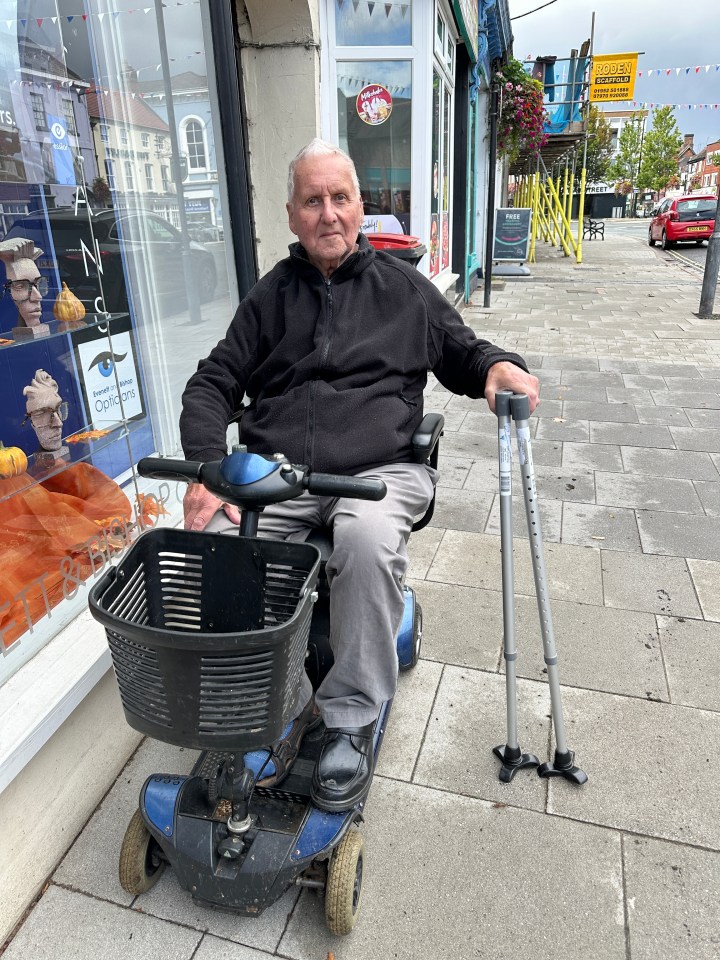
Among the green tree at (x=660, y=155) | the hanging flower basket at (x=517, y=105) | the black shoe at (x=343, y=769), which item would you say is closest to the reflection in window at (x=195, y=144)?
the black shoe at (x=343, y=769)

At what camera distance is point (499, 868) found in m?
1.93

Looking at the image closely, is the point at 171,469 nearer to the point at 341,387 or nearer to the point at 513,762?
the point at 341,387

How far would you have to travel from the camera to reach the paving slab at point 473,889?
174cm

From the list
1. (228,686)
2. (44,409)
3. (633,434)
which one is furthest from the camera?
(633,434)

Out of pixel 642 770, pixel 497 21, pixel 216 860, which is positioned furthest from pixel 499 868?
pixel 497 21

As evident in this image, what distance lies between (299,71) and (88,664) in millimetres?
3762

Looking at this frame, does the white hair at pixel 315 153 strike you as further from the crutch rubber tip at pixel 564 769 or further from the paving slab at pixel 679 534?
the paving slab at pixel 679 534

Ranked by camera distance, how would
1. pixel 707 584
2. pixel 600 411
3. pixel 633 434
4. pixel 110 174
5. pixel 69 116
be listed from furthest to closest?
1. pixel 600 411
2. pixel 633 434
3. pixel 707 584
4. pixel 110 174
5. pixel 69 116

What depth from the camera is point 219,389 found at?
2309mm

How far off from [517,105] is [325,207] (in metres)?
13.7

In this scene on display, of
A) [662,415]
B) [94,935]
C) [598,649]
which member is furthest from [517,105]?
[94,935]

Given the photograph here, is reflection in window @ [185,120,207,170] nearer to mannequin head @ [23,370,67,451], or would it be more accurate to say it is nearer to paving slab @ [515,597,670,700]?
mannequin head @ [23,370,67,451]

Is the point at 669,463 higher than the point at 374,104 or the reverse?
the reverse

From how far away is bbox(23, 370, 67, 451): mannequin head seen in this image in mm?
2500
